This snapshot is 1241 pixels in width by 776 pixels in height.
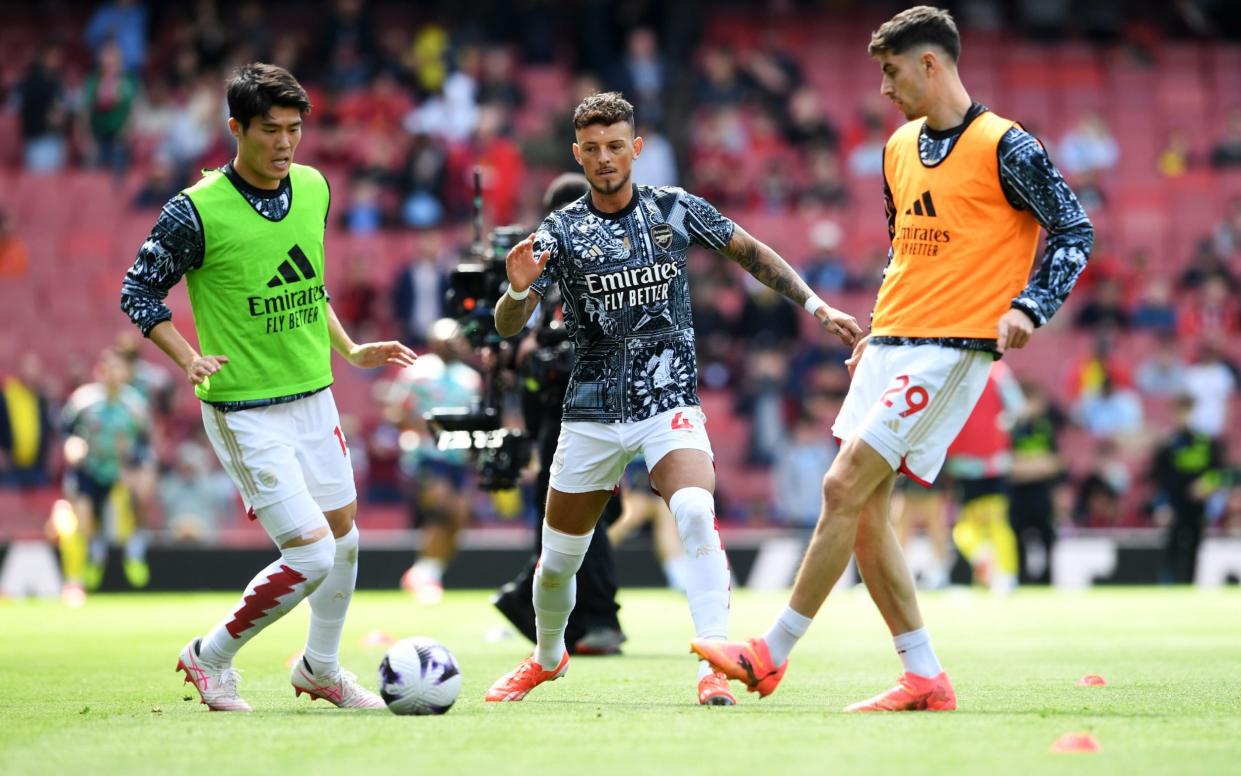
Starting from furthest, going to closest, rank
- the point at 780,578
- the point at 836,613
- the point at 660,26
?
the point at 660,26
the point at 780,578
the point at 836,613

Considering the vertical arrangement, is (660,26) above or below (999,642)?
above

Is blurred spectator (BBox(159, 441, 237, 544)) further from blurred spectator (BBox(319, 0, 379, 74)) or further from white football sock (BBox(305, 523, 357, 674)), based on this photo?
white football sock (BBox(305, 523, 357, 674))

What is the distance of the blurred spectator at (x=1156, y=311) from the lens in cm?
2206

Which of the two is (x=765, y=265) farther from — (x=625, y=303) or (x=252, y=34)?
(x=252, y=34)

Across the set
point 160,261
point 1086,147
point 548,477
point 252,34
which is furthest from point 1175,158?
point 160,261

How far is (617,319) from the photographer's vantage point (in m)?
7.43

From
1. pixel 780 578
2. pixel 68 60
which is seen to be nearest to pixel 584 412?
pixel 780 578

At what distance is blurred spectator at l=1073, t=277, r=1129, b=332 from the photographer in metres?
21.8

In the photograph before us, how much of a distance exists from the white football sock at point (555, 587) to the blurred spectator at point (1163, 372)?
1503 centimetres

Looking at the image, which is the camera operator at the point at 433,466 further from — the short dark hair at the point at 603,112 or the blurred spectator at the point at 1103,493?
the short dark hair at the point at 603,112

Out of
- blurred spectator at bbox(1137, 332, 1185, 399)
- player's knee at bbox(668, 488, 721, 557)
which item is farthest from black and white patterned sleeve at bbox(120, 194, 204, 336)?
blurred spectator at bbox(1137, 332, 1185, 399)

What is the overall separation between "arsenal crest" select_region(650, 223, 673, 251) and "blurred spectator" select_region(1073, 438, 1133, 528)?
549 inches

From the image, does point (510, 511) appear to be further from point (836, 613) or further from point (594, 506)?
point (594, 506)

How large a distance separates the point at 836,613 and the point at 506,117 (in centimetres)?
1120
